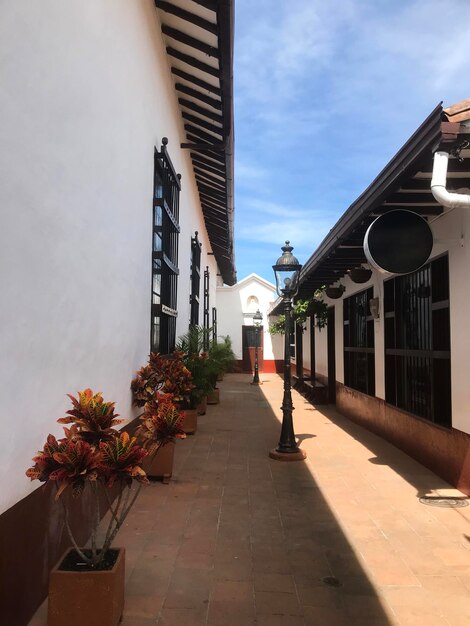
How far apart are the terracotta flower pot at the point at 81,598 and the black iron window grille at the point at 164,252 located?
3602 mm

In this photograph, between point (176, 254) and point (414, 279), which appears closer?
point (414, 279)

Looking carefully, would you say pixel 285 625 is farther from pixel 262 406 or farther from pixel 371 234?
pixel 262 406

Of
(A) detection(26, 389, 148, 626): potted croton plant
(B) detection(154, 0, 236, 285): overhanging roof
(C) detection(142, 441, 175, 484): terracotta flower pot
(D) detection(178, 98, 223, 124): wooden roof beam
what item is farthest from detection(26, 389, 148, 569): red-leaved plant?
(D) detection(178, 98, 223, 124): wooden roof beam

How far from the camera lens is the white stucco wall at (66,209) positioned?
2188mm

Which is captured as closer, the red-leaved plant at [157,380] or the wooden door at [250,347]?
the red-leaved plant at [157,380]

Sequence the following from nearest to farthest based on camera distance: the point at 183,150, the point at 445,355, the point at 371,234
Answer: the point at 371,234 → the point at 445,355 → the point at 183,150

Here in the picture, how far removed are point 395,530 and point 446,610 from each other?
116 centimetres

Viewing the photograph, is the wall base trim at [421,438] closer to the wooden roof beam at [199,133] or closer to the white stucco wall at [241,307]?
the wooden roof beam at [199,133]

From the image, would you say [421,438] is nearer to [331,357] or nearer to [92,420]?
[92,420]

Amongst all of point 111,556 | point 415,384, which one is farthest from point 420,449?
point 111,556

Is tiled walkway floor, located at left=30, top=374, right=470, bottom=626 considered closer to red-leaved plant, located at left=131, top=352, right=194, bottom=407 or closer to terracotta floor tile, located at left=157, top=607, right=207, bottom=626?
terracotta floor tile, located at left=157, top=607, right=207, bottom=626

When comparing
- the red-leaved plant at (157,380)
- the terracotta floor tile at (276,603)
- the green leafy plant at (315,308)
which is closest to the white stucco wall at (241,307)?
the green leafy plant at (315,308)

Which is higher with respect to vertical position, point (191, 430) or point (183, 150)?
point (183, 150)

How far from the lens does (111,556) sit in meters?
2.52
